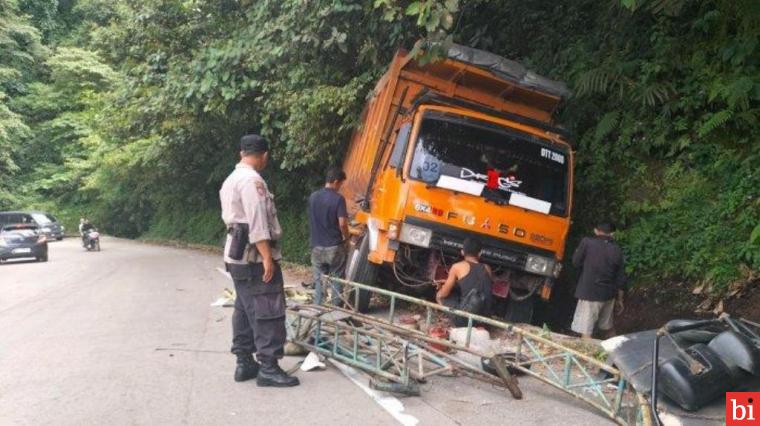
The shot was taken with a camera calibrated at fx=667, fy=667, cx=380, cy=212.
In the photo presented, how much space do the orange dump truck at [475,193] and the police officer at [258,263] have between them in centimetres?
263

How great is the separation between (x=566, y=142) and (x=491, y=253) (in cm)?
186

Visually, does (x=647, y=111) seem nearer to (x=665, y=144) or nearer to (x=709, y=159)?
(x=665, y=144)

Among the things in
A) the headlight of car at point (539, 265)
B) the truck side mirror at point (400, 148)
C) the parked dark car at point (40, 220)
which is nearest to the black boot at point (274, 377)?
the truck side mirror at point (400, 148)

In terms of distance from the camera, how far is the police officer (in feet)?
16.7

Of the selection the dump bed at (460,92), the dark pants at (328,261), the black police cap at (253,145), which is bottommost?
the dark pants at (328,261)

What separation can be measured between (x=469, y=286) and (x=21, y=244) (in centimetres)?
1654

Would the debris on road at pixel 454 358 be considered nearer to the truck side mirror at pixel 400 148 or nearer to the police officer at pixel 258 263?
the police officer at pixel 258 263

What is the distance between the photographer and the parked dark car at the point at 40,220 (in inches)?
979

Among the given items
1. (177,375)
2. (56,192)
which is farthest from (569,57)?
(56,192)

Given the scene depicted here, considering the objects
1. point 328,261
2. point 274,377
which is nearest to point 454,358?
point 274,377

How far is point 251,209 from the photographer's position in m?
5.09

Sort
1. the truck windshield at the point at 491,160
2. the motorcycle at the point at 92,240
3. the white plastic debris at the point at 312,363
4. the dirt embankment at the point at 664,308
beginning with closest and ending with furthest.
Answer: the white plastic debris at the point at 312,363 → the truck windshield at the point at 491,160 → the dirt embankment at the point at 664,308 → the motorcycle at the point at 92,240

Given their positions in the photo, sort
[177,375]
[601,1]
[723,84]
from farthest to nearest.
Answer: [601,1], [723,84], [177,375]

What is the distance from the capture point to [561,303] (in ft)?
34.0
